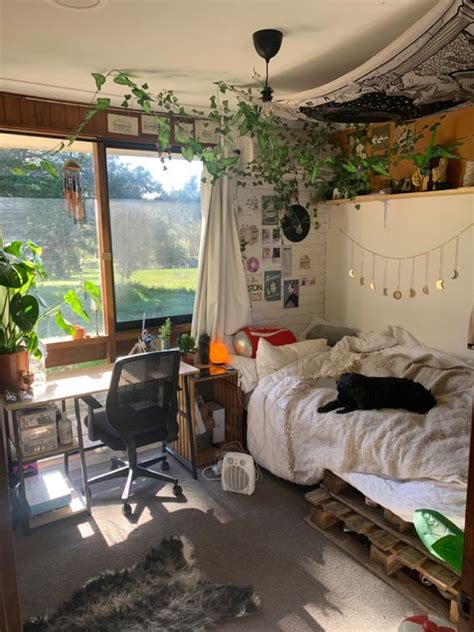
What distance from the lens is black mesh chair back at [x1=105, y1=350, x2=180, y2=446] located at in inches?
105

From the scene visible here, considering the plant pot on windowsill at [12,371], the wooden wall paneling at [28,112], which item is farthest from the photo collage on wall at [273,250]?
the plant pot on windowsill at [12,371]

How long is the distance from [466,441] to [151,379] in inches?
67.0

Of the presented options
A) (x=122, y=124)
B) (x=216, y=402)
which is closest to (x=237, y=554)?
(x=216, y=402)

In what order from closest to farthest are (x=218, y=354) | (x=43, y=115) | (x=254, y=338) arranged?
(x=43, y=115)
(x=218, y=354)
(x=254, y=338)

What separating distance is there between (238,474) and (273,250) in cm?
186

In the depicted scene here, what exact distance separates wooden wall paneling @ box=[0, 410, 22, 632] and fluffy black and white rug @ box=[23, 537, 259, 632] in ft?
4.62

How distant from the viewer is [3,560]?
2.48 ft

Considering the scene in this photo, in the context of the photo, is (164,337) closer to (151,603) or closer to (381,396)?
(381,396)

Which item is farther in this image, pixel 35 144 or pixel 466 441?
pixel 35 144

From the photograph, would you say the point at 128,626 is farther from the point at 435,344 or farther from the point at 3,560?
the point at 435,344

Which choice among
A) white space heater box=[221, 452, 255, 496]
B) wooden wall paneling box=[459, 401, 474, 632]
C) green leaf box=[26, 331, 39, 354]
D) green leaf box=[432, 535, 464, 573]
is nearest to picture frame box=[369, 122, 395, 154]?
white space heater box=[221, 452, 255, 496]

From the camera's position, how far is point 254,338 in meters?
3.68

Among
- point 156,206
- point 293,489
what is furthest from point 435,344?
point 156,206

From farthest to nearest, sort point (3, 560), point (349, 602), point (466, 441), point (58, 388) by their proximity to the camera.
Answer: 1. point (58, 388)
2. point (466, 441)
3. point (349, 602)
4. point (3, 560)
